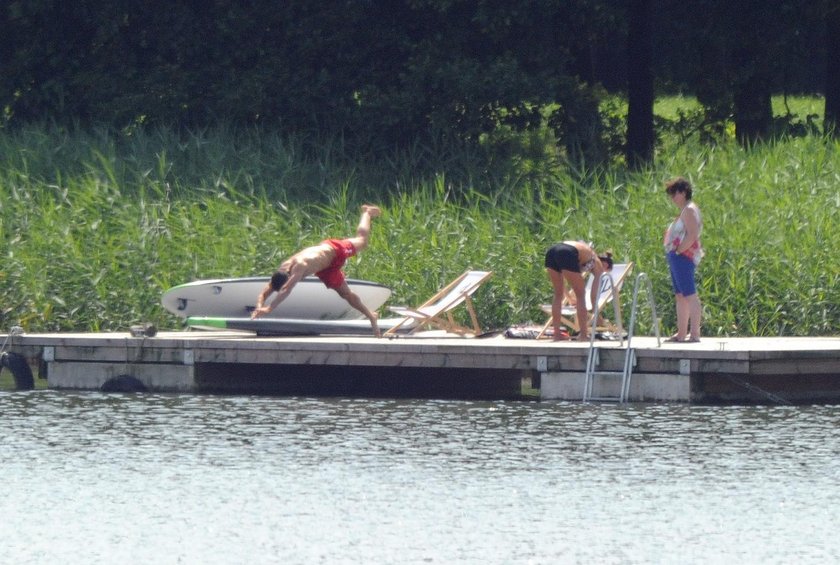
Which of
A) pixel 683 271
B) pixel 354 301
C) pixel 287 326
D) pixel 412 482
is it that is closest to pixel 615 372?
pixel 683 271

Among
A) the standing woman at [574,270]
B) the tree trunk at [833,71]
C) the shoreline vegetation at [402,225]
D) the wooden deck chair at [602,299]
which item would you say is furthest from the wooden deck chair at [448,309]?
the tree trunk at [833,71]

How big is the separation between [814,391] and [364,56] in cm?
1305

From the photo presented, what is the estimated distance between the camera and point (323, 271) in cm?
1630

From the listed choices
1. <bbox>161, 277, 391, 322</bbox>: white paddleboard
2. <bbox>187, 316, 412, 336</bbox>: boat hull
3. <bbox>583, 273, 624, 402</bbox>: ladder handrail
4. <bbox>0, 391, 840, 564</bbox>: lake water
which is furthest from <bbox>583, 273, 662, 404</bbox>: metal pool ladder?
<bbox>161, 277, 391, 322</bbox>: white paddleboard

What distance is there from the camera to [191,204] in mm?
21547

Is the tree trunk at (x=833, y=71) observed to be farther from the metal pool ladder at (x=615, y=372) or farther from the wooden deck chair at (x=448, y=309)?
the metal pool ladder at (x=615, y=372)

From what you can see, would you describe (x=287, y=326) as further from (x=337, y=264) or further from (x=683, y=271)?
(x=683, y=271)

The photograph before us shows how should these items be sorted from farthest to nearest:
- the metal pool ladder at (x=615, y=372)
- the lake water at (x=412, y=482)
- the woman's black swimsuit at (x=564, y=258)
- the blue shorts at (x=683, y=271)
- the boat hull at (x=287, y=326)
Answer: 1. the boat hull at (x=287, y=326)
2. the woman's black swimsuit at (x=564, y=258)
3. the blue shorts at (x=683, y=271)
4. the metal pool ladder at (x=615, y=372)
5. the lake water at (x=412, y=482)

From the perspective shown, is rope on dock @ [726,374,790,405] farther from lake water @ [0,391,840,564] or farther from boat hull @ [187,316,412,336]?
boat hull @ [187,316,412,336]

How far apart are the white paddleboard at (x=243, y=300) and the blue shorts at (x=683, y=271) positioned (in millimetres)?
3544

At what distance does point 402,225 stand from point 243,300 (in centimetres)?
390

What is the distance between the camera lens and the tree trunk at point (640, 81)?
2611cm

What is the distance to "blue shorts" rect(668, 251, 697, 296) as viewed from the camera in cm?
1531

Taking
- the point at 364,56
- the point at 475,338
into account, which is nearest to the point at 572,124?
the point at 364,56
